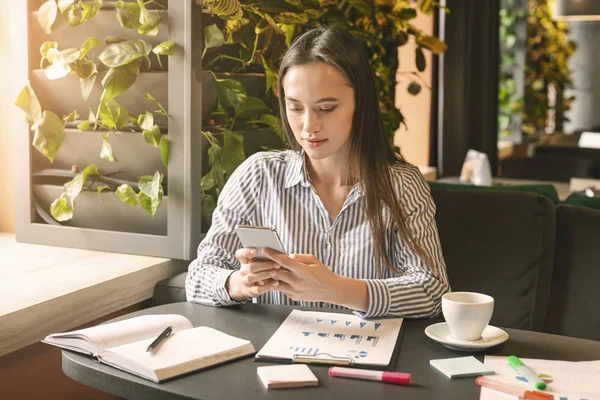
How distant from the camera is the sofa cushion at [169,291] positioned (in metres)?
2.11

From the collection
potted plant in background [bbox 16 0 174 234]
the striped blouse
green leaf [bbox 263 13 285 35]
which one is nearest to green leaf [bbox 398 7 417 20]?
green leaf [bbox 263 13 285 35]

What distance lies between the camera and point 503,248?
2127 millimetres

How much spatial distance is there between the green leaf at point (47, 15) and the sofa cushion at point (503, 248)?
1188 mm

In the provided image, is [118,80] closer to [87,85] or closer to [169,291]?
[87,85]

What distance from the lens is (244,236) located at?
1.46 m

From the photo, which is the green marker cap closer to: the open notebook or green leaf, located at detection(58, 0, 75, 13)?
the open notebook

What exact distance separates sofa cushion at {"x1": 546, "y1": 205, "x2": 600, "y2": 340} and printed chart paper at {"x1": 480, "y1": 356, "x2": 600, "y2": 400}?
75 centimetres

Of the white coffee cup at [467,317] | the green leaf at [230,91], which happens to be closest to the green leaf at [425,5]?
the green leaf at [230,91]

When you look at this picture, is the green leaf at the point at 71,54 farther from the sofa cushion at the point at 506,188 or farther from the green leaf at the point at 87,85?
the sofa cushion at the point at 506,188

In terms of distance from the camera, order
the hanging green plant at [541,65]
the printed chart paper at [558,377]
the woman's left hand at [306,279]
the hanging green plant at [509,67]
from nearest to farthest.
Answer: the printed chart paper at [558,377] < the woman's left hand at [306,279] < the hanging green plant at [509,67] < the hanging green plant at [541,65]

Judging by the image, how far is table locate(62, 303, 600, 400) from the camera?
3.88ft

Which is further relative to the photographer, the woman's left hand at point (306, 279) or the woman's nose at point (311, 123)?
the woman's nose at point (311, 123)

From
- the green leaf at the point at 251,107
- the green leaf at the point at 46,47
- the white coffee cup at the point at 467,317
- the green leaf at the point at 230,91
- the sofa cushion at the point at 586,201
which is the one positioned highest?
the green leaf at the point at 46,47

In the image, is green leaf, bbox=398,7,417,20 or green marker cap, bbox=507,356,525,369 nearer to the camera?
green marker cap, bbox=507,356,525,369
